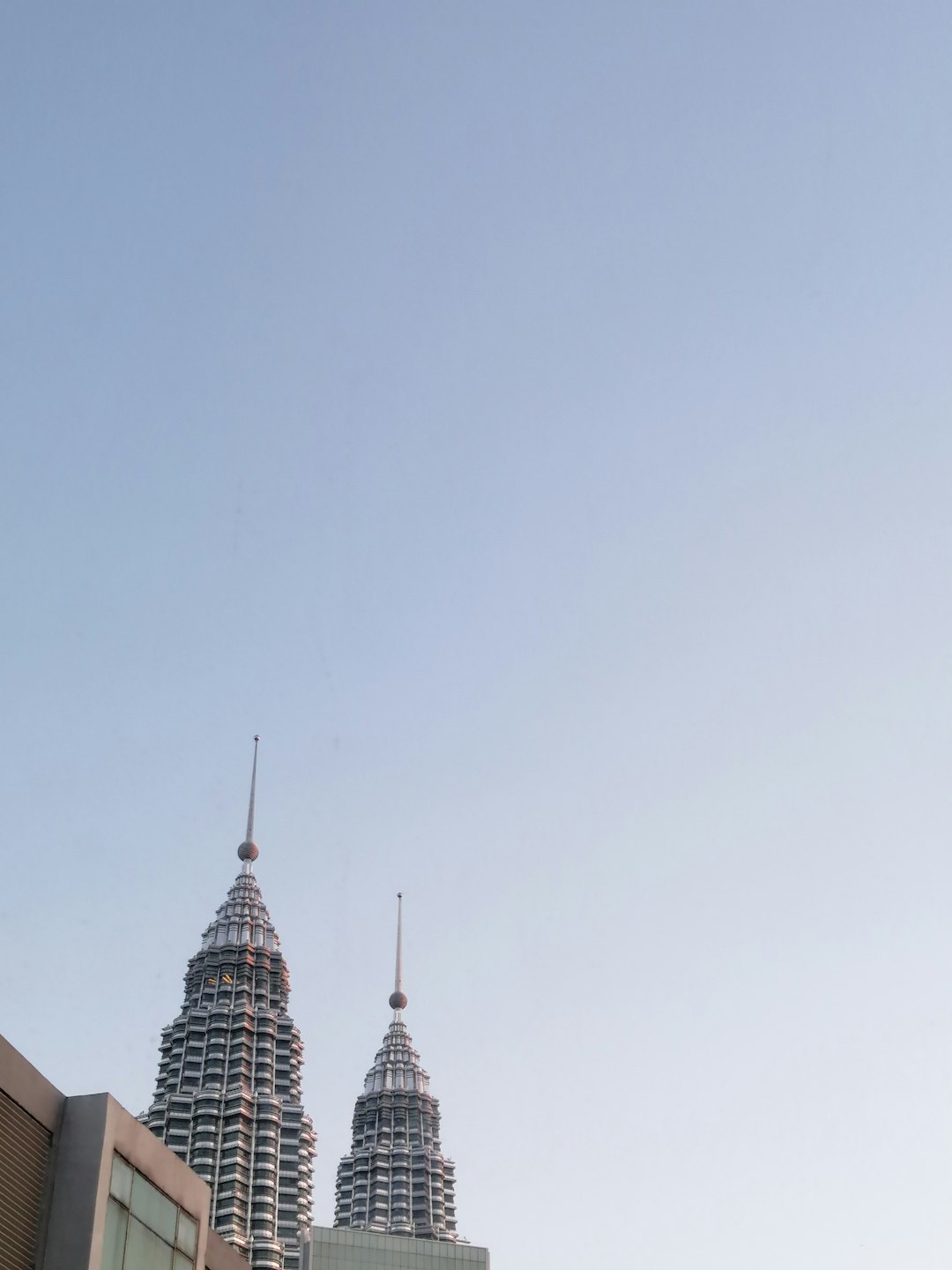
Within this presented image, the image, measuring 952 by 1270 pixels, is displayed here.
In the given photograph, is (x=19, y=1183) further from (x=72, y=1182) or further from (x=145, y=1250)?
(x=145, y=1250)

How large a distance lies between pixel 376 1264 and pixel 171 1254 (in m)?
120

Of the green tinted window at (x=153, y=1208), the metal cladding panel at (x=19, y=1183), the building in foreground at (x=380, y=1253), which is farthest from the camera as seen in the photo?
the building in foreground at (x=380, y=1253)

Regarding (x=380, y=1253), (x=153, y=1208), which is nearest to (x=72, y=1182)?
(x=153, y=1208)

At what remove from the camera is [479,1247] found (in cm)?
15438

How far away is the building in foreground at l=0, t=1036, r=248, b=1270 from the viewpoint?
3238 centimetres

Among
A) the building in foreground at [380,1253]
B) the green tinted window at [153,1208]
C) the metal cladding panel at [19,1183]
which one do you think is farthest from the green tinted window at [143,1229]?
the building in foreground at [380,1253]

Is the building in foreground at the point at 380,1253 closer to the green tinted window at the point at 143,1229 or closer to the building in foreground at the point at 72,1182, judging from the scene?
the green tinted window at the point at 143,1229

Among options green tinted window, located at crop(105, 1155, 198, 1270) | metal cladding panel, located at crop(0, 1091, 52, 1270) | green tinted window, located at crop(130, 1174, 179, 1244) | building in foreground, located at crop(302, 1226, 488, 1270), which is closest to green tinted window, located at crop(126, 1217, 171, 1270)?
green tinted window, located at crop(105, 1155, 198, 1270)

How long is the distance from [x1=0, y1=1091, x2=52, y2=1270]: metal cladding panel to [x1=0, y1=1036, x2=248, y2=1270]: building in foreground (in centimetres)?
2

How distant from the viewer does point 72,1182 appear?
33719 millimetres

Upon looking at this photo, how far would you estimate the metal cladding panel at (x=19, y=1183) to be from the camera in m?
32.0

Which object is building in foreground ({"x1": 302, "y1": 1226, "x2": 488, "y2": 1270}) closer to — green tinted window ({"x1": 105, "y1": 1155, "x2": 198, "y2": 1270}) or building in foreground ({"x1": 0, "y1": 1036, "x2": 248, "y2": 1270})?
green tinted window ({"x1": 105, "y1": 1155, "x2": 198, "y2": 1270})

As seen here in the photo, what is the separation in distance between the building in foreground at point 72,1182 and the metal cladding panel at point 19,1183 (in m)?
0.02

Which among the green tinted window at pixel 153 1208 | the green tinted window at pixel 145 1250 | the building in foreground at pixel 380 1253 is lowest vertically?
the green tinted window at pixel 145 1250
